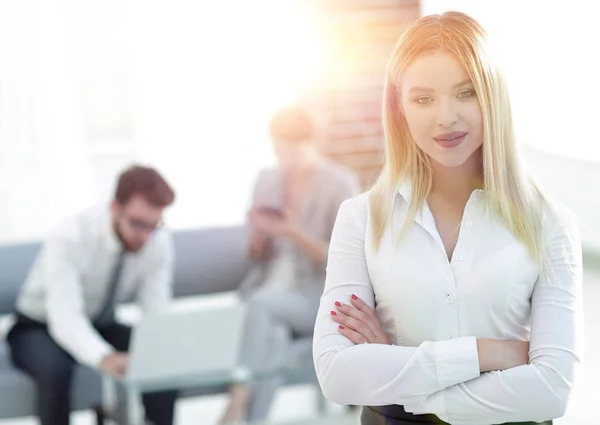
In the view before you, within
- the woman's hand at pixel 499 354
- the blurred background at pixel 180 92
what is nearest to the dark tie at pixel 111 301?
the blurred background at pixel 180 92

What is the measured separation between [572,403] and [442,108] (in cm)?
38

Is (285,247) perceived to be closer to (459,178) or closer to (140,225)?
(140,225)

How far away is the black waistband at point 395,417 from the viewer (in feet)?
3.04

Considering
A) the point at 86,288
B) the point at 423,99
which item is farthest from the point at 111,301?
the point at 423,99

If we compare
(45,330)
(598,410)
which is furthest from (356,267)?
(45,330)

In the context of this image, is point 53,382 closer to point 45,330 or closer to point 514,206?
A: point 45,330

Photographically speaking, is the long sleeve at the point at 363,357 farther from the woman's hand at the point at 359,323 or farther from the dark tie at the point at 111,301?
the dark tie at the point at 111,301

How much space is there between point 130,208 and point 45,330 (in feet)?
1.47

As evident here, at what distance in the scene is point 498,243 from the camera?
90 cm

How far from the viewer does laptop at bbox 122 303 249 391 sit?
2.34m

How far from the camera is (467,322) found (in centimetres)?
90

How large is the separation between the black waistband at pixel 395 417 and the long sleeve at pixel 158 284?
6.08ft

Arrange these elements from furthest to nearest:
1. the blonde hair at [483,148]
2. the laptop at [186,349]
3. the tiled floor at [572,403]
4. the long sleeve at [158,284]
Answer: the long sleeve at [158,284] → the laptop at [186,349] → the tiled floor at [572,403] → the blonde hair at [483,148]

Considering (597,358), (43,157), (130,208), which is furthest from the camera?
(43,157)
